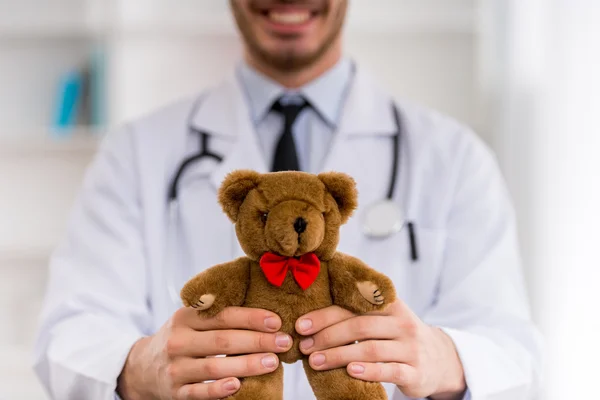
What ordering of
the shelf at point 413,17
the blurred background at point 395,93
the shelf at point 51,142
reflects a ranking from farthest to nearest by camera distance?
the shelf at point 51,142
the shelf at point 413,17
the blurred background at point 395,93

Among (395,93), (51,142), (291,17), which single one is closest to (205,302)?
(291,17)

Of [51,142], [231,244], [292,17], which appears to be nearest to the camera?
[231,244]

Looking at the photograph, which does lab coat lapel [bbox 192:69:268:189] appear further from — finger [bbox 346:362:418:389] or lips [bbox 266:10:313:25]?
finger [bbox 346:362:418:389]

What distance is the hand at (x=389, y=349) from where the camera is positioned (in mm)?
519

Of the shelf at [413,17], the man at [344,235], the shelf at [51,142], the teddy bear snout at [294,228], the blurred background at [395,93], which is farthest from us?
the shelf at [51,142]

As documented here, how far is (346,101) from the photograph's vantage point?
91cm

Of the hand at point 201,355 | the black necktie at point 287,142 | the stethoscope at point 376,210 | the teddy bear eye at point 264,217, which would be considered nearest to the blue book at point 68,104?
the stethoscope at point 376,210

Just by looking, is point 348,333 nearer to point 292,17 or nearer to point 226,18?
point 292,17

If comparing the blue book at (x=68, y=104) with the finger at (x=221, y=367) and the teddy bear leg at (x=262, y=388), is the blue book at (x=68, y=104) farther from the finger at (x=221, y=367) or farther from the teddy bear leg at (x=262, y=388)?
the teddy bear leg at (x=262, y=388)

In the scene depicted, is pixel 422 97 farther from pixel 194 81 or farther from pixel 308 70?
pixel 308 70

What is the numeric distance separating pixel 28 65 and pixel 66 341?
1227 mm

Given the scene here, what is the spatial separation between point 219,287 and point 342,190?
4.6 inches

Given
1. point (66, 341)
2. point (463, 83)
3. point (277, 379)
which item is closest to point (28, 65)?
point (463, 83)

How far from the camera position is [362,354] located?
1.79 feet
